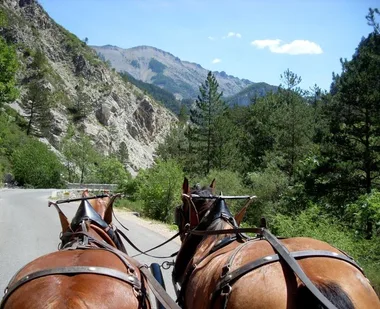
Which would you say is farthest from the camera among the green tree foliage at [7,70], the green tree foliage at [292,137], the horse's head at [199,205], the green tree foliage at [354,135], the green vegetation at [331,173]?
the green tree foliage at [292,137]

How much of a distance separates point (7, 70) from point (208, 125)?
2445 centimetres

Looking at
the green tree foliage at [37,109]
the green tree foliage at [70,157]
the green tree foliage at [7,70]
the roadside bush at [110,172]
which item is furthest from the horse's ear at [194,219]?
the green tree foliage at [37,109]

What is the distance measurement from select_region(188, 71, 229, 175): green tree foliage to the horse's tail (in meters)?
38.8

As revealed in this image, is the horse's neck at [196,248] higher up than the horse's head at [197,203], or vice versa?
the horse's head at [197,203]

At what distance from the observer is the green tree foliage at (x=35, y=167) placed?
186ft

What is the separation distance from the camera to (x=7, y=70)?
66.3 feet

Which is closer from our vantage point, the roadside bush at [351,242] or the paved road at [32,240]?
the roadside bush at [351,242]

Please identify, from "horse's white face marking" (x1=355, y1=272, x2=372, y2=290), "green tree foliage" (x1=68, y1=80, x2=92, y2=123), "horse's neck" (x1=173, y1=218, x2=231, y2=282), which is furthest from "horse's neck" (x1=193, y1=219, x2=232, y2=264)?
"green tree foliage" (x1=68, y1=80, x2=92, y2=123)

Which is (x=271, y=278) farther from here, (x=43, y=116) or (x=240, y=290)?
(x=43, y=116)

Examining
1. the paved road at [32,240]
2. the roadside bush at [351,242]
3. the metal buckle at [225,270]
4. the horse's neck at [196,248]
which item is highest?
the metal buckle at [225,270]

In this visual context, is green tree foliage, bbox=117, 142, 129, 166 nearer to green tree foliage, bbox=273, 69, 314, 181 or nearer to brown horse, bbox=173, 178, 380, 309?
green tree foliage, bbox=273, 69, 314, 181

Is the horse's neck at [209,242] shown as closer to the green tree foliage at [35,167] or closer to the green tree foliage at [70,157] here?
the green tree foliage at [35,167]

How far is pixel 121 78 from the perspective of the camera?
115250 mm

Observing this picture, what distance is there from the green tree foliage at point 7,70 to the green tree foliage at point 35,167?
1518 inches
